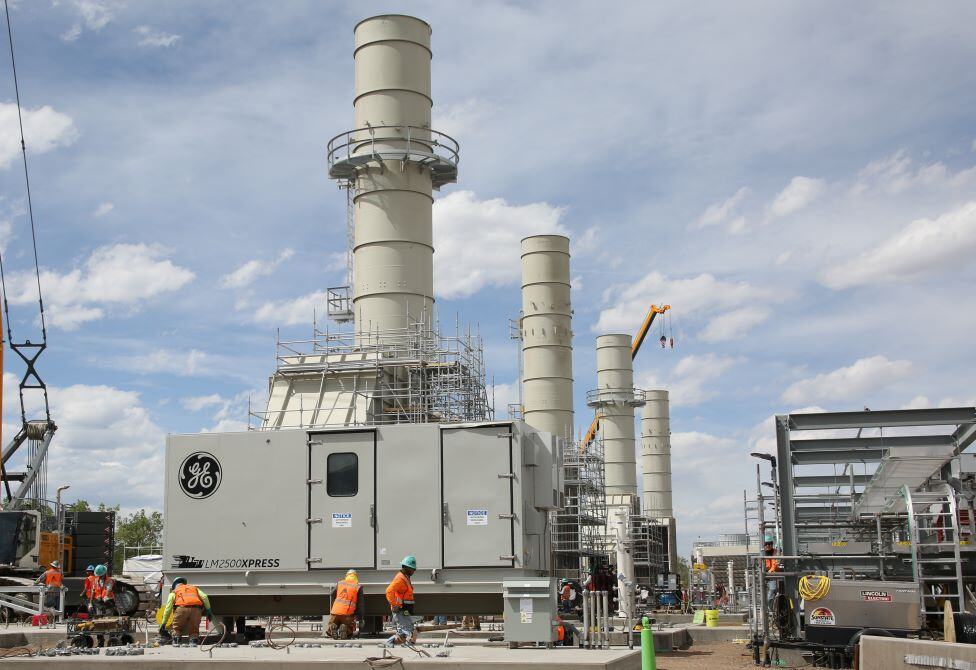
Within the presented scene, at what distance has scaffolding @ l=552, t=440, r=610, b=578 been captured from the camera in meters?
25.5

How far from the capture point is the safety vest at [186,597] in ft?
51.6

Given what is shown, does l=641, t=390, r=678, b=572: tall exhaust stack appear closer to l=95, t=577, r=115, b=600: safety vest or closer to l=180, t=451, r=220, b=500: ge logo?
l=95, t=577, r=115, b=600: safety vest

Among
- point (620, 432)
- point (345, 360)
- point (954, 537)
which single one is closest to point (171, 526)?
point (345, 360)

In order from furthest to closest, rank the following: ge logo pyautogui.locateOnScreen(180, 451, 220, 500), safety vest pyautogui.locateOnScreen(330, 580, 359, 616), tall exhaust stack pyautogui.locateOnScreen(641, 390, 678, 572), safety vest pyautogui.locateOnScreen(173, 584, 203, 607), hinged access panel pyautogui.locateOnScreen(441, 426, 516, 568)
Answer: tall exhaust stack pyautogui.locateOnScreen(641, 390, 678, 572) < ge logo pyautogui.locateOnScreen(180, 451, 220, 500) < hinged access panel pyautogui.locateOnScreen(441, 426, 516, 568) < safety vest pyautogui.locateOnScreen(330, 580, 359, 616) < safety vest pyautogui.locateOnScreen(173, 584, 203, 607)

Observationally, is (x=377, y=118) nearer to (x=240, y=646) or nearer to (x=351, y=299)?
(x=351, y=299)

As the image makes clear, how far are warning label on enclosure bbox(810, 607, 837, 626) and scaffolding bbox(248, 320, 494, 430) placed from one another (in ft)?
42.8

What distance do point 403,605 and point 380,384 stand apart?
1261 centimetres

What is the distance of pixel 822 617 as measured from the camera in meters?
14.9

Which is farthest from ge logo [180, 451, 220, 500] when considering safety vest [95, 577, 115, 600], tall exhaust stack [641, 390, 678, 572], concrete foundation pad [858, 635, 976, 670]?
tall exhaust stack [641, 390, 678, 572]

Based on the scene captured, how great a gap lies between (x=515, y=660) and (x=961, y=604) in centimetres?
651

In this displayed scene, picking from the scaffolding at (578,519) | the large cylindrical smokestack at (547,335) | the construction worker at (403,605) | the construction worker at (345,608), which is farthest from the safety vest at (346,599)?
the large cylindrical smokestack at (547,335)

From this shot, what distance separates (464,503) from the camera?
16.7 m

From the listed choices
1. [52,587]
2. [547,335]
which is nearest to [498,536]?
[52,587]

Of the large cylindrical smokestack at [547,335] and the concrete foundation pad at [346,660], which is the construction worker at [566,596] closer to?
the concrete foundation pad at [346,660]
